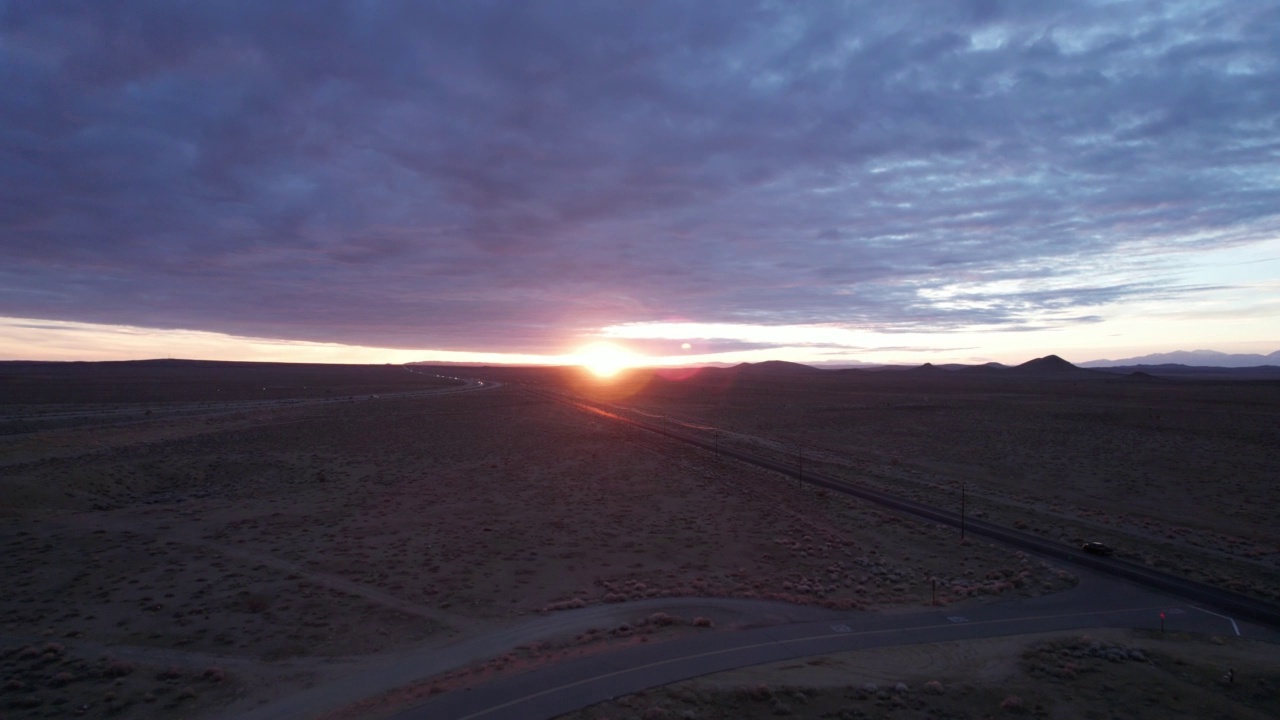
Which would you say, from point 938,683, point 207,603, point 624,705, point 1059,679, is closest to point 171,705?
point 207,603

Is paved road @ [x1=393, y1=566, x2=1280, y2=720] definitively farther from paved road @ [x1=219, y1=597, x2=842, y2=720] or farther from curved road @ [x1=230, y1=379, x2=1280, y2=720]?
paved road @ [x1=219, y1=597, x2=842, y2=720]

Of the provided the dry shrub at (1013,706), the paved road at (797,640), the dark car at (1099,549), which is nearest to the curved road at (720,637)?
the paved road at (797,640)

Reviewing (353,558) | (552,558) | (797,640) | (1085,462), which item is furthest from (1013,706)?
(1085,462)

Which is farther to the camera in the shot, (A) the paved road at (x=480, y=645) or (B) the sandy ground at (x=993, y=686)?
(A) the paved road at (x=480, y=645)

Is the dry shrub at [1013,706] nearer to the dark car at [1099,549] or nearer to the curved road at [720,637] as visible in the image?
the curved road at [720,637]

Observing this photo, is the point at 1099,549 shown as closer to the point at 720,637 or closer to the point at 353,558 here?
the point at 720,637

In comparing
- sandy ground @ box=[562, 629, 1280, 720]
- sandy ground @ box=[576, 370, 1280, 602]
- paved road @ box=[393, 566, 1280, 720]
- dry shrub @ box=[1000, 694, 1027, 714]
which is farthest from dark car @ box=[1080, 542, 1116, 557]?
dry shrub @ box=[1000, 694, 1027, 714]
